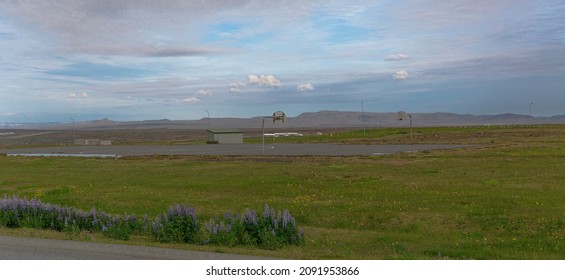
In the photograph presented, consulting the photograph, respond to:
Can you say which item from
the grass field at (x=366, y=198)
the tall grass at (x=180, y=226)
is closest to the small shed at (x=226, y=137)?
the grass field at (x=366, y=198)

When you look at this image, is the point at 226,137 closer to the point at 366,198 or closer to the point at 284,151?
the point at 284,151

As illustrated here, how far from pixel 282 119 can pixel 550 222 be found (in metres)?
31.3

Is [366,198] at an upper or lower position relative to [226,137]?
lower

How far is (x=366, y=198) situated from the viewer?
19547mm

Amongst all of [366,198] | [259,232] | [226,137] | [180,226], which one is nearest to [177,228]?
[180,226]

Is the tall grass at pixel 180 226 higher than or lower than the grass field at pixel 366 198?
higher

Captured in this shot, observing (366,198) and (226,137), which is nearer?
(366,198)

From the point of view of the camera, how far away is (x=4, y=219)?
12258 mm

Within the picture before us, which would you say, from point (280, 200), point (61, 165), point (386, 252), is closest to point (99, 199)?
point (280, 200)

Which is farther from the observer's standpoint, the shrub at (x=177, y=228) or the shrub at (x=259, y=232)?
the shrub at (x=177, y=228)

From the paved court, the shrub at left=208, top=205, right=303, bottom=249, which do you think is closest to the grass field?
the shrub at left=208, top=205, right=303, bottom=249

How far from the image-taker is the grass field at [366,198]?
1071cm

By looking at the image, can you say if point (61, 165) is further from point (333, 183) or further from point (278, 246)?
point (278, 246)

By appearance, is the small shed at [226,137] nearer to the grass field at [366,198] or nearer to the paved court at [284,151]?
the paved court at [284,151]
